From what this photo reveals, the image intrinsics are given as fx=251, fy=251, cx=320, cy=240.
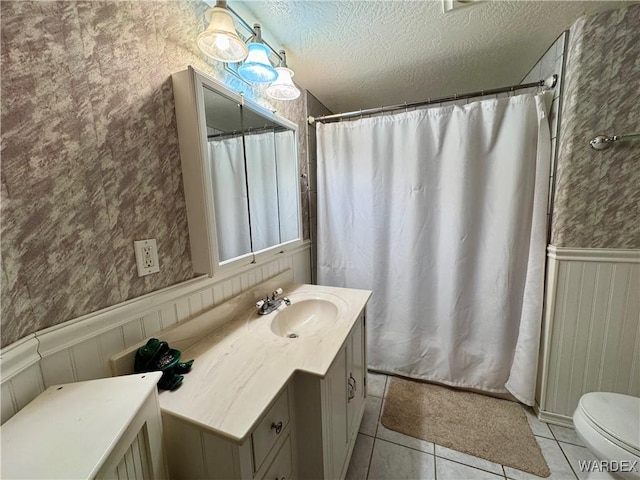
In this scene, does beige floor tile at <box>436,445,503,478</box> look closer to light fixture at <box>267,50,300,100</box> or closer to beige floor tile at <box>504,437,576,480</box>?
beige floor tile at <box>504,437,576,480</box>

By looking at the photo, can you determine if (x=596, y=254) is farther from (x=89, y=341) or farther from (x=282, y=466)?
(x=89, y=341)

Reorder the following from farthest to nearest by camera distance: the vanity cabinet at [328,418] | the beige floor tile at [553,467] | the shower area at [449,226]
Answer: the shower area at [449,226], the beige floor tile at [553,467], the vanity cabinet at [328,418]

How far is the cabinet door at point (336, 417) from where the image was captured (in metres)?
0.92

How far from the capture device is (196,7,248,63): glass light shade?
33.6 inches

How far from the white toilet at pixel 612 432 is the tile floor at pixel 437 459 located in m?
0.21

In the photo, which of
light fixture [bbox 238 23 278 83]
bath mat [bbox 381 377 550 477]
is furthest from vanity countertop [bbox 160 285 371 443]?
light fixture [bbox 238 23 278 83]

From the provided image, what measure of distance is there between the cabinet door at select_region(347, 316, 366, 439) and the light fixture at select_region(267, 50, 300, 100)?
1.21 m

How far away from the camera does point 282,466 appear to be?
83 cm

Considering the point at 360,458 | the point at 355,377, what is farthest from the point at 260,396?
the point at 360,458

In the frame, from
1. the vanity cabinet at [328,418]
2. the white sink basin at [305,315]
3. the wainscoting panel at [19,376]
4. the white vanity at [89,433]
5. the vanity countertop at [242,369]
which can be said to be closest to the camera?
the white vanity at [89,433]

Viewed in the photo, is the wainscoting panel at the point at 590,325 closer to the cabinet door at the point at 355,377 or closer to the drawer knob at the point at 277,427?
the cabinet door at the point at 355,377

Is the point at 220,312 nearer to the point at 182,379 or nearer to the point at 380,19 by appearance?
the point at 182,379

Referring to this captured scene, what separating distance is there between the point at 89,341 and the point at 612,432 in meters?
1.84

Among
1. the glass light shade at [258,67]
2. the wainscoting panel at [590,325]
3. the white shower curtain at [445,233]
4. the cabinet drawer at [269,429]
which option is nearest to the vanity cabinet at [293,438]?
the cabinet drawer at [269,429]
